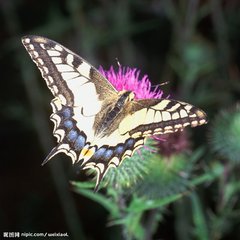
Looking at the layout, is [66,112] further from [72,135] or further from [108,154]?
[108,154]

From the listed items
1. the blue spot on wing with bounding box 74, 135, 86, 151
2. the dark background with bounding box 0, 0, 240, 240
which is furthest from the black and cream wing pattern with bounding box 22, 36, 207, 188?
the dark background with bounding box 0, 0, 240, 240

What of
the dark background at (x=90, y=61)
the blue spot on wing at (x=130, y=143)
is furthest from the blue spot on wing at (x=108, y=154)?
the dark background at (x=90, y=61)

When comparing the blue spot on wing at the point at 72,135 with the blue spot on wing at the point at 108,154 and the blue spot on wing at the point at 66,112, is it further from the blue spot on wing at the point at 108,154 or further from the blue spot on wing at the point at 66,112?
the blue spot on wing at the point at 108,154

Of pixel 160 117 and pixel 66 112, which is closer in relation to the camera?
pixel 160 117

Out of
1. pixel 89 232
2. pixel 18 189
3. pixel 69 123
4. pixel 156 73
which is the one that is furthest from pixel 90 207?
pixel 69 123

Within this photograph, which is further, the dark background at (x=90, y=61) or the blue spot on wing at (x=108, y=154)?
the dark background at (x=90, y=61)

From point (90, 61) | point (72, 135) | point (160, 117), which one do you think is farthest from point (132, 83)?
point (90, 61)

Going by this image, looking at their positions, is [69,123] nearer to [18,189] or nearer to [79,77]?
[79,77]
